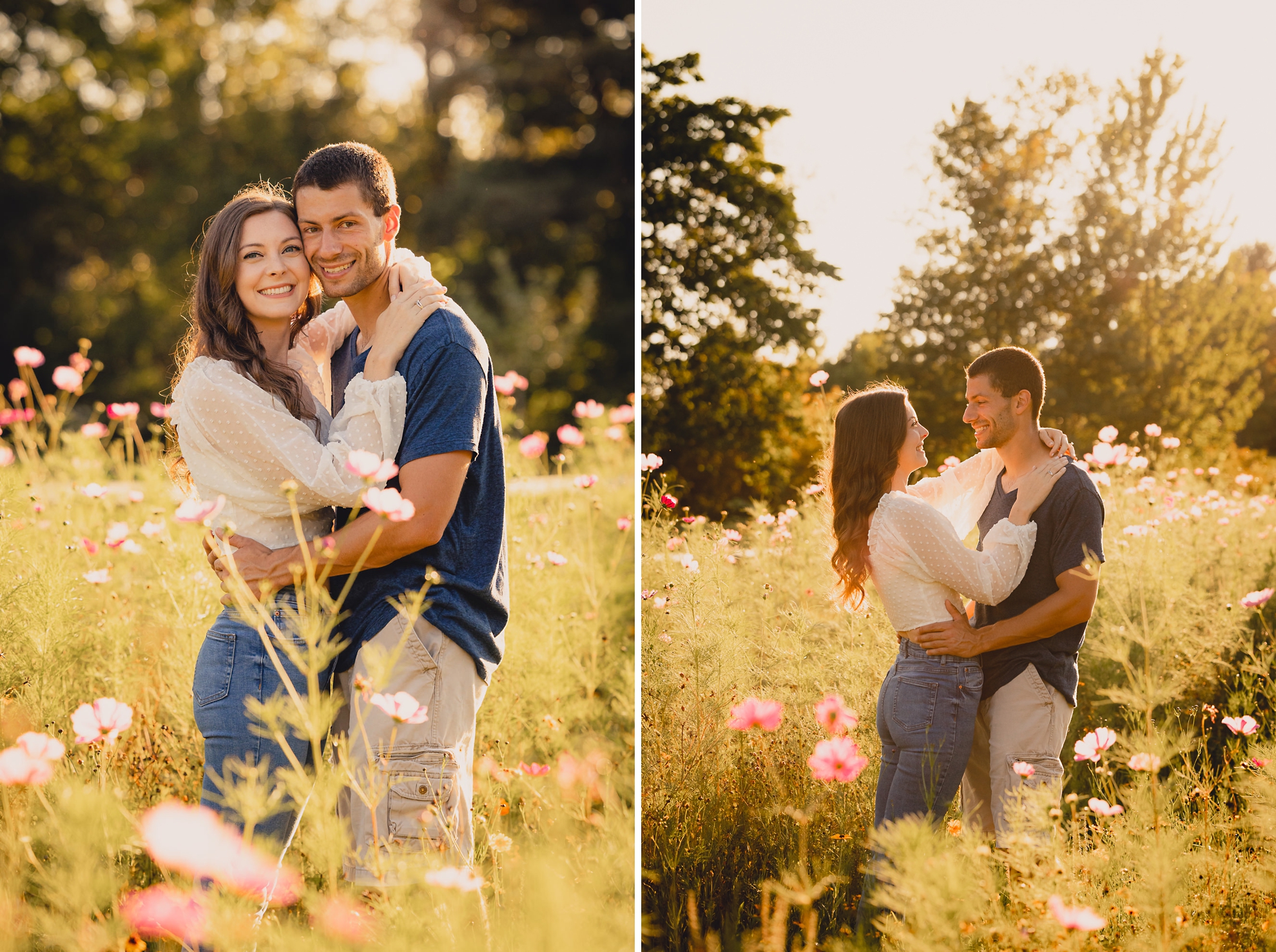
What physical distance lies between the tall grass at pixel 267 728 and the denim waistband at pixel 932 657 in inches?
27.3

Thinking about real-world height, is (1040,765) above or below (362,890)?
above

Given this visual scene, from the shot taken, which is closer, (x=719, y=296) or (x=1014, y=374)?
(x=1014, y=374)

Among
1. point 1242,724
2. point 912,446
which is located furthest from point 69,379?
point 1242,724

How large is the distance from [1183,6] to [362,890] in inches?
107

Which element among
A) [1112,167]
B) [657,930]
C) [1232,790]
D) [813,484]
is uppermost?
[1112,167]

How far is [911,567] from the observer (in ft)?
6.62

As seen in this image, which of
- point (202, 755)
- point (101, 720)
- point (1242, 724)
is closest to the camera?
point (101, 720)

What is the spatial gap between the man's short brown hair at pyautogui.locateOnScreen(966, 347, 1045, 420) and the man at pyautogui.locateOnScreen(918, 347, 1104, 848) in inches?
6.4

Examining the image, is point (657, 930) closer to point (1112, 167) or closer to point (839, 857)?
point (839, 857)

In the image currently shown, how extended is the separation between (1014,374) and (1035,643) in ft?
1.94

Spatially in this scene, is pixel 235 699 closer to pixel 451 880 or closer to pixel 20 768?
pixel 20 768

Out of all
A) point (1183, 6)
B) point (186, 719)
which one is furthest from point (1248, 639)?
point (186, 719)

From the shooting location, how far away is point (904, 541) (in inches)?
79.0

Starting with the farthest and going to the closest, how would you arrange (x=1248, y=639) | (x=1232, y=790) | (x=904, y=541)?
(x=1248, y=639) → (x=1232, y=790) → (x=904, y=541)
